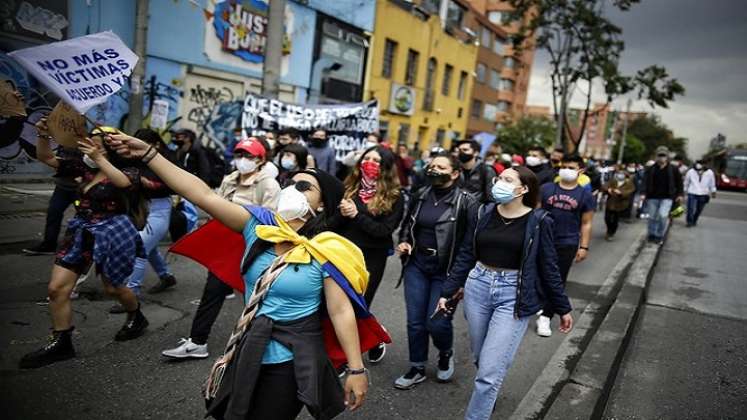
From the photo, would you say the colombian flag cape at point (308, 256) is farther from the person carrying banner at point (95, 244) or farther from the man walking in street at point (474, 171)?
the man walking in street at point (474, 171)

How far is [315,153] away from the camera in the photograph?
8.38m

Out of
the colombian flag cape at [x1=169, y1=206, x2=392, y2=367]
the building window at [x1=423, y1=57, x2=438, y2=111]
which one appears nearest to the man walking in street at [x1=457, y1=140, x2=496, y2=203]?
the colombian flag cape at [x1=169, y1=206, x2=392, y2=367]

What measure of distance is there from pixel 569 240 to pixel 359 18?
16.9 m

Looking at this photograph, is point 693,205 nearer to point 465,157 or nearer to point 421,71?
point 465,157

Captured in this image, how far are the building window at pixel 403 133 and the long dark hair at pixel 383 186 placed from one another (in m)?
21.4

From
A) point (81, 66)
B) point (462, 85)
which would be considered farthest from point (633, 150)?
point (81, 66)

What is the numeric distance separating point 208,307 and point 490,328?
2.10 metres

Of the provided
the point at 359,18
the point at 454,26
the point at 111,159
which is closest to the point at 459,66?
the point at 454,26

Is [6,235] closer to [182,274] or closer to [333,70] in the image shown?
[182,274]

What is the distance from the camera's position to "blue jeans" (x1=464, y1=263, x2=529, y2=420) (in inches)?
126

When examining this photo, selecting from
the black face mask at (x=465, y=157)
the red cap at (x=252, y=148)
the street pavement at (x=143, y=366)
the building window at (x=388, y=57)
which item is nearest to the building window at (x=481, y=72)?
the building window at (x=388, y=57)

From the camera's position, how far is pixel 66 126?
9.81 feet

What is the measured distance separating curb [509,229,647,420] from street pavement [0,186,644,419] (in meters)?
0.13

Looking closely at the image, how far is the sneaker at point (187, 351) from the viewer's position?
4008mm
